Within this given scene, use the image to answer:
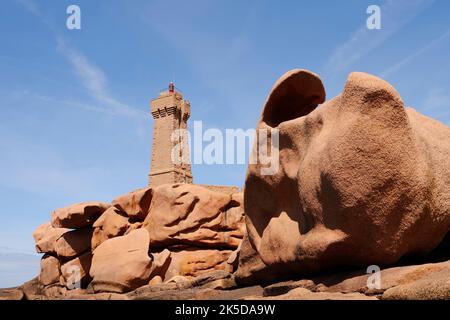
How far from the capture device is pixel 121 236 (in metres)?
15.3

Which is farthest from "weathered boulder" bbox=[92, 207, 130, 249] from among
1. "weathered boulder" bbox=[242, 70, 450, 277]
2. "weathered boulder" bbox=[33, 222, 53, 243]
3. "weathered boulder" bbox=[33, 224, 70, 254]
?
"weathered boulder" bbox=[242, 70, 450, 277]

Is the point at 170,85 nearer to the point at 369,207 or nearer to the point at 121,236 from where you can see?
the point at 121,236

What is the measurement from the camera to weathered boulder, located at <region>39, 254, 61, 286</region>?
17.2 meters

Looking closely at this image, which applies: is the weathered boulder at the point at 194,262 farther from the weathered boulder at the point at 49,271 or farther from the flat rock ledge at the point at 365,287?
the flat rock ledge at the point at 365,287

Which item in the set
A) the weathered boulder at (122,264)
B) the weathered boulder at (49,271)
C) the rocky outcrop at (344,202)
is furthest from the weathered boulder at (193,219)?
the rocky outcrop at (344,202)

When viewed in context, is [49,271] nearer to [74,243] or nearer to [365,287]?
[74,243]

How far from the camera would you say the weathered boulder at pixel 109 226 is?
52.9 feet

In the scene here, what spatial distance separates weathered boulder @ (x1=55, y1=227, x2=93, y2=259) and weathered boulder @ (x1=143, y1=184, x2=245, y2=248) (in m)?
2.44

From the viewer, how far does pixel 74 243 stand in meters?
16.6

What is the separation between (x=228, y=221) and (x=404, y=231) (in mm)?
10791

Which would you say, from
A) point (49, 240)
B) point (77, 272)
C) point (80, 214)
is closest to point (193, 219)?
point (80, 214)

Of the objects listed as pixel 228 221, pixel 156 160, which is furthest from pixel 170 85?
pixel 228 221

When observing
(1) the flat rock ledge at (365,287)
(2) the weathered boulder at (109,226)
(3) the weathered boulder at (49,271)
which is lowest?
(3) the weathered boulder at (49,271)

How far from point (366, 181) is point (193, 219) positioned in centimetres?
1063
